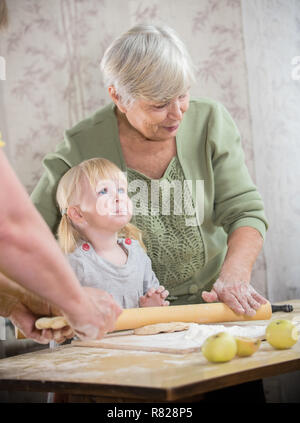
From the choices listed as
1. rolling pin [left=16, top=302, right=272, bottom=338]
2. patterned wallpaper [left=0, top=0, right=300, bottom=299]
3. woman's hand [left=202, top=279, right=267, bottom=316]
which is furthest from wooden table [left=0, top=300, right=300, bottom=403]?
patterned wallpaper [left=0, top=0, right=300, bottom=299]

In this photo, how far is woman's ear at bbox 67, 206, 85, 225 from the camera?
188cm

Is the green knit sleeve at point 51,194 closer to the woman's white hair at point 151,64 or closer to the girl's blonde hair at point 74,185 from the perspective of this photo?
the girl's blonde hair at point 74,185

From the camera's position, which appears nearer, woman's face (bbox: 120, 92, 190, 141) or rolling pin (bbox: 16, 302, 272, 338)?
rolling pin (bbox: 16, 302, 272, 338)

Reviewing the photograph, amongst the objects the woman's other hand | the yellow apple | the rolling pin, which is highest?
the woman's other hand

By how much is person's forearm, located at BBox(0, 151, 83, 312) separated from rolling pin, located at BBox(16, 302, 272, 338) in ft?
1.80

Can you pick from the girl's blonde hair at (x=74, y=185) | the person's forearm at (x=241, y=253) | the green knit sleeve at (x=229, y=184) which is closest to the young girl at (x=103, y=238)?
the girl's blonde hair at (x=74, y=185)

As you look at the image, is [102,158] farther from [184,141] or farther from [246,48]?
[246,48]

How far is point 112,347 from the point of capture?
1351mm

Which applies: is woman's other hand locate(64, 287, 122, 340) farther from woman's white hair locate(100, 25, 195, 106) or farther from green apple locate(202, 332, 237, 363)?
woman's white hair locate(100, 25, 195, 106)

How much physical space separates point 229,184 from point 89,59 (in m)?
0.95

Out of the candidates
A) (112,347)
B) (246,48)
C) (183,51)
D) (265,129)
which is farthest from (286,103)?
(112,347)

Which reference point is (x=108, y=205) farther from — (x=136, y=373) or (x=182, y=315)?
(x=136, y=373)

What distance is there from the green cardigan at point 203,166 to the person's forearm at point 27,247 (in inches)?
43.8
